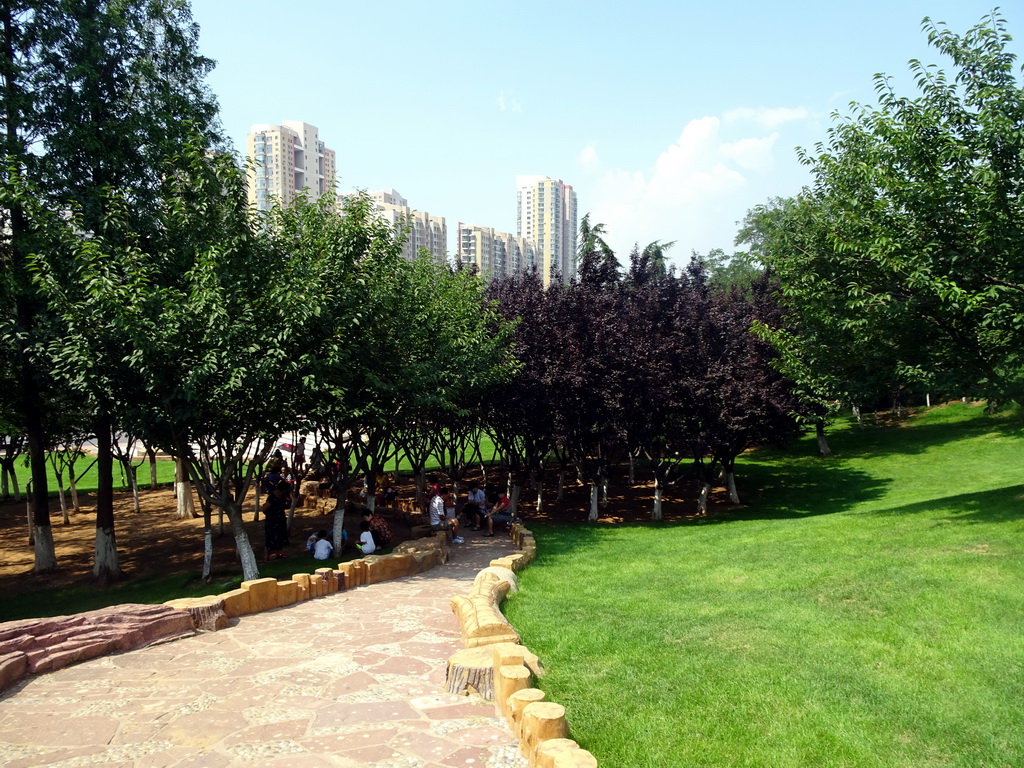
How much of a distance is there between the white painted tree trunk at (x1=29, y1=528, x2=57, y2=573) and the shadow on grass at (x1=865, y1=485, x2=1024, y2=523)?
19820 millimetres

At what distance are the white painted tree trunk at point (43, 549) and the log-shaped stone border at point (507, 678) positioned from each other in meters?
12.9

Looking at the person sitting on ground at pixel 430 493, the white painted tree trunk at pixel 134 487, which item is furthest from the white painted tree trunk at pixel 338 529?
the white painted tree trunk at pixel 134 487

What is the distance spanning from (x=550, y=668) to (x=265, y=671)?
326 centimetres

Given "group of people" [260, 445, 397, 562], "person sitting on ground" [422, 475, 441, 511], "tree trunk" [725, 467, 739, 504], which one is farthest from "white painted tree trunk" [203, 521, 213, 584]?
"tree trunk" [725, 467, 739, 504]

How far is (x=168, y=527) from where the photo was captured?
23953mm

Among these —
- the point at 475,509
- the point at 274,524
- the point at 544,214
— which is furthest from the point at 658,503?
the point at 544,214

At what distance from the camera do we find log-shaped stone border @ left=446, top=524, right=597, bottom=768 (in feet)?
18.7

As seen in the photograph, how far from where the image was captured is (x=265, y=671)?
854cm

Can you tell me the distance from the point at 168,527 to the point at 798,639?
21.0 metres

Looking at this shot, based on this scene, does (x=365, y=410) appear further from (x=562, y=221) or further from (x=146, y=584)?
(x=562, y=221)

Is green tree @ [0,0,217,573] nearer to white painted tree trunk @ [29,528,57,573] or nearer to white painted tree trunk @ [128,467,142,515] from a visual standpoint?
white painted tree trunk @ [29,528,57,573]

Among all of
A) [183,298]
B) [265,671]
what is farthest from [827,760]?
[183,298]

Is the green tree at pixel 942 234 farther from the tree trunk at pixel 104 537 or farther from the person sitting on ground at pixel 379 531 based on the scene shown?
the tree trunk at pixel 104 537

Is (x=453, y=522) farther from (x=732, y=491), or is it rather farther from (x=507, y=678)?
(x=507, y=678)
